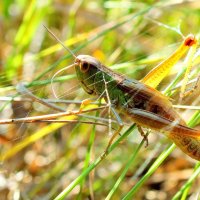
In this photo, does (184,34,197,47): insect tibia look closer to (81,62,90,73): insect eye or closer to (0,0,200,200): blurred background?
(0,0,200,200): blurred background

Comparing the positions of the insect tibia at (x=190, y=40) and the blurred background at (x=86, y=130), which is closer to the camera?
the insect tibia at (x=190, y=40)

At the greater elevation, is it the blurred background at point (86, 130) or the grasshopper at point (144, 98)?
the grasshopper at point (144, 98)

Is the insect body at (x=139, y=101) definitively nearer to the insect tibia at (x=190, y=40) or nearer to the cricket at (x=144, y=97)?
the cricket at (x=144, y=97)

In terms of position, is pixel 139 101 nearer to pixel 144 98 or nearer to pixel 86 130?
pixel 144 98

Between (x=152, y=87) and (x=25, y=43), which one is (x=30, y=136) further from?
(x=152, y=87)

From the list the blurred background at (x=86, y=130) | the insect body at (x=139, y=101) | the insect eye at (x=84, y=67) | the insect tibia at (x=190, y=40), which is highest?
the insect tibia at (x=190, y=40)

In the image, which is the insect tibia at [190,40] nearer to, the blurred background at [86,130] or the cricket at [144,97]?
the cricket at [144,97]

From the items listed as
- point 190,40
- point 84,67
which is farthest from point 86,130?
point 190,40

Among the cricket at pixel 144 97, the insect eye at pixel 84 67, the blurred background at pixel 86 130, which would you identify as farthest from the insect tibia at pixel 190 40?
the insect eye at pixel 84 67
